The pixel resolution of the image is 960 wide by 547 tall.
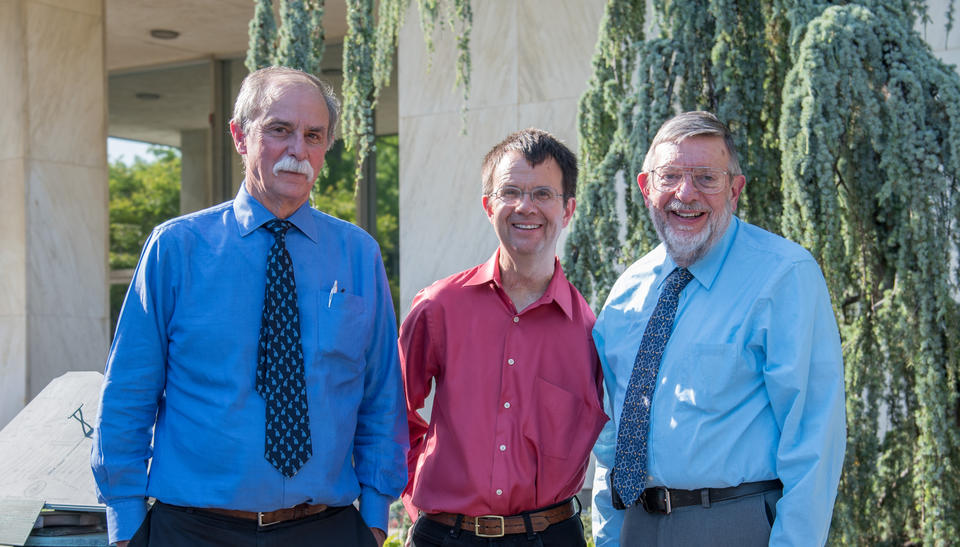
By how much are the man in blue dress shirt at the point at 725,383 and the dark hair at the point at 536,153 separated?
1.13 feet

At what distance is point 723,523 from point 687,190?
2.87 ft

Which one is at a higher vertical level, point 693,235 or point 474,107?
point 474,107

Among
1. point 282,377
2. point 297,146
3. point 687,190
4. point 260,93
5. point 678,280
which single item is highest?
point 260,93

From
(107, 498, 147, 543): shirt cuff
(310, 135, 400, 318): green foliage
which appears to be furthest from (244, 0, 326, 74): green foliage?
(310, 135, 400, 318): green foliage

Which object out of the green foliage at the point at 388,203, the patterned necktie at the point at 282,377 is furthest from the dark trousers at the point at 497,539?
the green foliage at the point at 388,203

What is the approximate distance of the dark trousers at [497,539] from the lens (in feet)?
9.48

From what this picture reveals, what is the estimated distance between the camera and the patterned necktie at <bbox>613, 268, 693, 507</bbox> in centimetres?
265

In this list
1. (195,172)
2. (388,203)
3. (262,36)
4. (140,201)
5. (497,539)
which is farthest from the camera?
(140,201)

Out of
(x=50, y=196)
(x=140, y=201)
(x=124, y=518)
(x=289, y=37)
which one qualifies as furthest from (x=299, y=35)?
(x=140, y=201)

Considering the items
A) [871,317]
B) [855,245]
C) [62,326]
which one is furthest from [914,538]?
[62,326]

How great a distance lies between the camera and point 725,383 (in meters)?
2.54

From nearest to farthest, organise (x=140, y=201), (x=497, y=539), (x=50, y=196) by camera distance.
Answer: (x=497, y=539) < (x=50, y=196) < (x=140, y=201)

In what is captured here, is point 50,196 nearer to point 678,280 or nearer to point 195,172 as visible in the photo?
point 195,172

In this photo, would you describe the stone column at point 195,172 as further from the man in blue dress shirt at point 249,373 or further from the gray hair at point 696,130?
the gray hair at point 696,130
